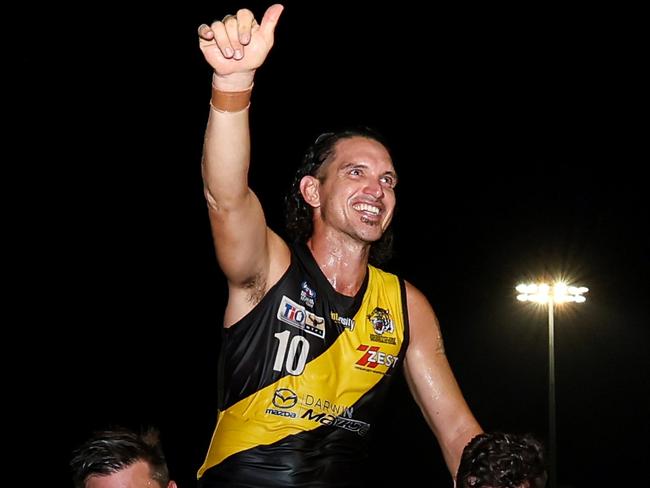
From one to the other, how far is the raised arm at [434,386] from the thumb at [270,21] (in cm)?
189

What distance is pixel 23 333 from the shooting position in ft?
116

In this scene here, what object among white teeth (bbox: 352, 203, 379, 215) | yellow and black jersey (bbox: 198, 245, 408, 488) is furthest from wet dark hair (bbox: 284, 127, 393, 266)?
yellow and black jersey (bbox: 198, 245, 408, 488)

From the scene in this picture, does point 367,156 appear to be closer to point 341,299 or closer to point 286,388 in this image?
point 341,299

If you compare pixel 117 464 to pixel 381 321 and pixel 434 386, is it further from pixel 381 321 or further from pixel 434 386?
pixel 434 386

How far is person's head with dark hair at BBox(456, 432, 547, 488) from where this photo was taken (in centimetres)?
282

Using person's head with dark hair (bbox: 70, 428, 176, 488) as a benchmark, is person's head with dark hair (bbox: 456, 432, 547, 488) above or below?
above

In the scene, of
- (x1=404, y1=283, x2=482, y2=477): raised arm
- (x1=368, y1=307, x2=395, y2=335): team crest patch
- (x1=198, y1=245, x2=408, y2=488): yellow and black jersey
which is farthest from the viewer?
(x1=404, y1=283, x2=482, y2=477): raised arm

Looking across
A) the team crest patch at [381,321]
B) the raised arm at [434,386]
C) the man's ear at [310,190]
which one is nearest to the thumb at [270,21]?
the man's ear at [310,190]

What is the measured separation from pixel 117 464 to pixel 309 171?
2174 millimetres

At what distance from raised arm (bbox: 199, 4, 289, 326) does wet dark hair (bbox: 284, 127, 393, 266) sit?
1.02 metres

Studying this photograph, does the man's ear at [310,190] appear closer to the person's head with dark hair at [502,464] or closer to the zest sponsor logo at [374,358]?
the zest sponsor logo at [374,358]

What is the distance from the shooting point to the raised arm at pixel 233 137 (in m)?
3.52

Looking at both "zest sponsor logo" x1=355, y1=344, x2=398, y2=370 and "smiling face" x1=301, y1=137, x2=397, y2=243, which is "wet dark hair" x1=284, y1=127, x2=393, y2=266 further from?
"zest sponsor logo" x1=355, y1=344, x2=398, y2=370

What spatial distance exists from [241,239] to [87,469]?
1249mm
